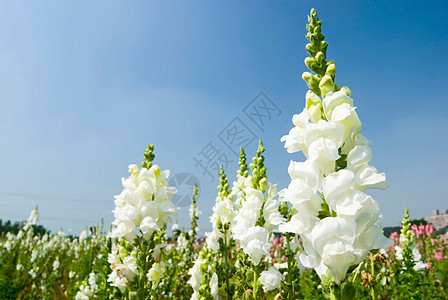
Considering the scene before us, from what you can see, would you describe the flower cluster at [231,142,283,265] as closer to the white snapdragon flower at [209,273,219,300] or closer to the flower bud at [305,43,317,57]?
the white snapdragon flower at [209,273,219,300]

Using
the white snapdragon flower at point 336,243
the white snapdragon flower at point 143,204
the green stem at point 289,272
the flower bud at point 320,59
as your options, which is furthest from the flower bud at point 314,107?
the white snapdragon flower at point 143,204

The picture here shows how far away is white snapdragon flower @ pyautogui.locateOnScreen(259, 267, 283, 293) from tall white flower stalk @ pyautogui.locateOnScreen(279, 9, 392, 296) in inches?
40.6

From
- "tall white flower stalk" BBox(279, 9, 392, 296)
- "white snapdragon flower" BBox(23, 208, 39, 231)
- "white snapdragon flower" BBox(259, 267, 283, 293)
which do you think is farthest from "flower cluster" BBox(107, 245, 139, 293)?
"white snapdragon flower" BBox(23, 208, 39, 231)

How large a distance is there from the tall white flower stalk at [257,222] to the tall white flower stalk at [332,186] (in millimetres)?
868

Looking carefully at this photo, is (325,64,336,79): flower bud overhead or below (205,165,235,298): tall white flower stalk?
overhead

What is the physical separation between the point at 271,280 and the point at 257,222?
1.68ft

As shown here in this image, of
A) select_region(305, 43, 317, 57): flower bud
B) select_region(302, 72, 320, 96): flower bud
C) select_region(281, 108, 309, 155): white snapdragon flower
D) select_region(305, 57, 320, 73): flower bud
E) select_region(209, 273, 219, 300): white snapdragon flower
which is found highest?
select_region(305, 43, 317, 57): flower bud

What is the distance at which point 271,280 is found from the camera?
253 cm

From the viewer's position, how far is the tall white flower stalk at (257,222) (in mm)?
2584

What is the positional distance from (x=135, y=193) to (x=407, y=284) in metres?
4.93

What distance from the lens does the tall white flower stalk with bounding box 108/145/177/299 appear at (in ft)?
9.86

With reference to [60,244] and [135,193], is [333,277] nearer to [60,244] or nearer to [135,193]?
[135,193]

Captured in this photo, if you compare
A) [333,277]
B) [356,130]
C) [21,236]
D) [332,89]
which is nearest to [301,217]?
[333,277]

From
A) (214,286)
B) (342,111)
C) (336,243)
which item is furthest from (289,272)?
(342,111)
